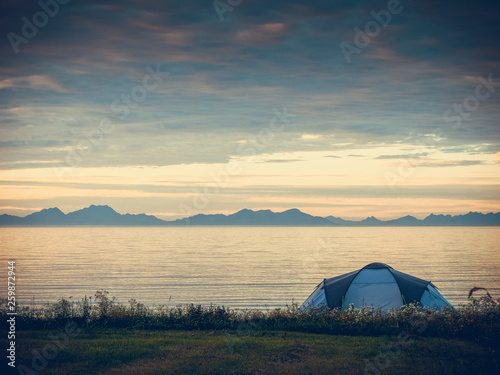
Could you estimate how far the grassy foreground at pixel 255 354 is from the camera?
38.7 ft

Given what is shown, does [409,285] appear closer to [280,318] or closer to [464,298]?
[280,318]

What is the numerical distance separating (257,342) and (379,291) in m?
8.73

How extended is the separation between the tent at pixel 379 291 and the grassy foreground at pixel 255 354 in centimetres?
532

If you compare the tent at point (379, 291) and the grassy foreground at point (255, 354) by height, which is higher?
the tent at point (379, 291)

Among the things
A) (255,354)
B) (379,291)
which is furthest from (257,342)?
(379,291)

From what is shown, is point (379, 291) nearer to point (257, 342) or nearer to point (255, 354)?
point (257, 342)

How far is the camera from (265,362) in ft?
41.0

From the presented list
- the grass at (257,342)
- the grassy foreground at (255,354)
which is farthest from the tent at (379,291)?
the grassy foreground at (255,354)

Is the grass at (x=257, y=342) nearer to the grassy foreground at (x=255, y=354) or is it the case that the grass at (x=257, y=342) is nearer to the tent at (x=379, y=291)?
the grassy foreground at (x=255, y=354)

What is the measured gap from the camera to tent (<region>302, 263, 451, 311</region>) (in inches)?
807

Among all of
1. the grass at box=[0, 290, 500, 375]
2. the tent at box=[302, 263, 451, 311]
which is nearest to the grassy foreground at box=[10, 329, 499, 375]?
the grass at box=[0, 290, 500, 375]

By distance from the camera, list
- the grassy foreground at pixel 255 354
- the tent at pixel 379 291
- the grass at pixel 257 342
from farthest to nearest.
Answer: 1. the tent at pixel 379 291
2. the grass at pixel 257 342
3. the grassy foreground at pixel 255 354

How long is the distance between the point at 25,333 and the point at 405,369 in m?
13.1

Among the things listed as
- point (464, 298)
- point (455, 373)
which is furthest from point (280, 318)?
point (464, 298)
